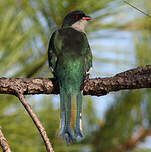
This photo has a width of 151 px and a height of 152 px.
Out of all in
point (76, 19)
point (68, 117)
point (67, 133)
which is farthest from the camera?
point (76, 19)

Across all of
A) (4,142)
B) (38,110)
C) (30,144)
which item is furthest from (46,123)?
(4,142)

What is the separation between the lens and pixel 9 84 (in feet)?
7.58

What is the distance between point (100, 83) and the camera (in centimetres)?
246

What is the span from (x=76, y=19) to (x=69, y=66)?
145 centimetres

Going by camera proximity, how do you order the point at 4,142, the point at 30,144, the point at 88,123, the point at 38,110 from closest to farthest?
1. the point at 4,142
2. the point at 30,144
3. the point at 38,110
4. the point at 88,123

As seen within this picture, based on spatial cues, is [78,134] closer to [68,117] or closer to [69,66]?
[68,117]

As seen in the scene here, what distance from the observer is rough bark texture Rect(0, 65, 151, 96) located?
7.44 feet

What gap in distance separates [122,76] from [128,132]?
1.62m

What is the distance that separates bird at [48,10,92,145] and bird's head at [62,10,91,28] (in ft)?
0.10

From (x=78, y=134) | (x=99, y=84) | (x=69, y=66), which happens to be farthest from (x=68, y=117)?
(x=69, y=66)

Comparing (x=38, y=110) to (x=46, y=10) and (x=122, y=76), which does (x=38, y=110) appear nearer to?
(x=46, y=10)

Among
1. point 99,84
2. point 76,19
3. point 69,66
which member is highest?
point 99,84

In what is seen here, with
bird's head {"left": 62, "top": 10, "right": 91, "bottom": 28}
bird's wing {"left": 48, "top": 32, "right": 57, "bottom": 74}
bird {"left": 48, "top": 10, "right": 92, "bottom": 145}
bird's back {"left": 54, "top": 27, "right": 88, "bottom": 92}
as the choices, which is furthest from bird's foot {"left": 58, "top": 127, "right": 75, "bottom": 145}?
bird's head {"left": 62, "top": 10, "right": 91, "bottom": 28}

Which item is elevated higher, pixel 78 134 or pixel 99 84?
pixel 99 84
